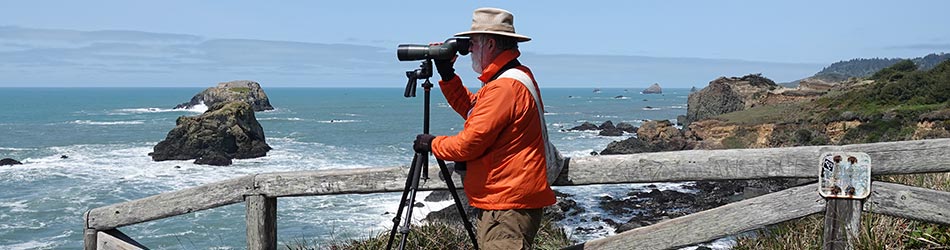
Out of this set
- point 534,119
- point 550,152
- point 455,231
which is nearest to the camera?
point 534,119

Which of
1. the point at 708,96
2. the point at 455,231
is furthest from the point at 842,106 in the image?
the point at 455,231

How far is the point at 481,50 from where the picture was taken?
3.30m

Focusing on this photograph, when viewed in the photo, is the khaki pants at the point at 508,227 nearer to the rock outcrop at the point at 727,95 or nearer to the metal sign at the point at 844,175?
the metal sign at the point at 844,175

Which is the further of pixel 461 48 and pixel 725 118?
pixel 725 118

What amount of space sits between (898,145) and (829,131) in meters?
28.8

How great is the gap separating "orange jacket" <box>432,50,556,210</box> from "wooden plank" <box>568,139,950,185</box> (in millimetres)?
380

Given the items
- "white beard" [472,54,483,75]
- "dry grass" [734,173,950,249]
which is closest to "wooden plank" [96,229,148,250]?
"white beard" [472,54,483,75]

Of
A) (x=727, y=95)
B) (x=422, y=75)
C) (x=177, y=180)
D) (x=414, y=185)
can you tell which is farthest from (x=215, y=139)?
(x=422, y=75)

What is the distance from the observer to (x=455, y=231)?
5.07 m

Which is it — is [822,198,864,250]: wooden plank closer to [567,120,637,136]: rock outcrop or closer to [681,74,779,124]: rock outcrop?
[681,74,779,124]: rock outcrop

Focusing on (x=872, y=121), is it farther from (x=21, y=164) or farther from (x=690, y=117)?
(x=21, y=164)

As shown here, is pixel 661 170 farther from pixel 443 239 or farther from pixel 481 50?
pixel 443 239

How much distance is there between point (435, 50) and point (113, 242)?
2.44 m

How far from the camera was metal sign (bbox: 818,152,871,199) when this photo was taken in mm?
3396
